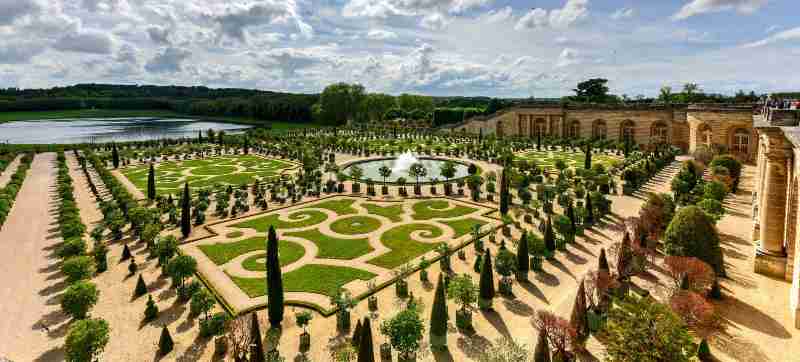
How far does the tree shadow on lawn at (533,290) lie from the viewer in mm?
20484

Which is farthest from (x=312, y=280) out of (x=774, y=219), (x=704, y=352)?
(x=774, y=219)

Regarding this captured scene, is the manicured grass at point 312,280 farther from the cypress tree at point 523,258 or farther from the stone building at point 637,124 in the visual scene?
the stone building at point 637,124

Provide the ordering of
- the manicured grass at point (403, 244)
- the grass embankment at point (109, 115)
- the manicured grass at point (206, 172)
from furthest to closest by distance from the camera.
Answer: the grass embankment at point (109, 115) → the manicured grass at point (206, 172) → the manicured grass at point (403, 244)

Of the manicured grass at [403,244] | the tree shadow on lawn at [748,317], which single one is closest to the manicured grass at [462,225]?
the manicured grass at [403,244]

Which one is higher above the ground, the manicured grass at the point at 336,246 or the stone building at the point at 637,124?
the stone building at the point at 637,124

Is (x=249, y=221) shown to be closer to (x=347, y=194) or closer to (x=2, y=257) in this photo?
(x=347, y=194)

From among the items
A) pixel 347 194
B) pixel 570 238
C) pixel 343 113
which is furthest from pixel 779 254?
pixel 343 113

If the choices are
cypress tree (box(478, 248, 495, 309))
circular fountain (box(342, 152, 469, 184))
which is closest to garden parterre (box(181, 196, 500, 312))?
cypress tree (box(478, 248, 495, 309))

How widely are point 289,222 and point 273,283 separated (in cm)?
1489

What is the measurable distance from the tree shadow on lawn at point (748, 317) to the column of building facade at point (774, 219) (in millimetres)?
4072

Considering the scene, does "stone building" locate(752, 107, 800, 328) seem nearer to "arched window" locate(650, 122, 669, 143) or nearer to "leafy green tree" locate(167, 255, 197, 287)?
"leafy green tree" locate(167, 255, 197, 287)

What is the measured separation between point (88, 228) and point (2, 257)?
18.6 feet

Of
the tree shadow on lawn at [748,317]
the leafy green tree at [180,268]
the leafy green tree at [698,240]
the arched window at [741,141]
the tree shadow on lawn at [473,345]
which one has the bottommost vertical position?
the tree shadow on lawn at [473,345]

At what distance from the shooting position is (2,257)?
27.4 m
